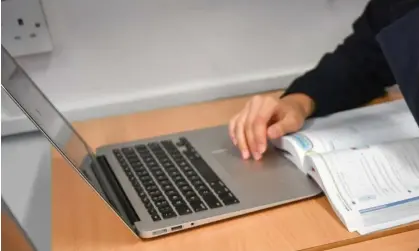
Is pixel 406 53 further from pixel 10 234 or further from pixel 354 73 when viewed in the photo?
pixel 10 234

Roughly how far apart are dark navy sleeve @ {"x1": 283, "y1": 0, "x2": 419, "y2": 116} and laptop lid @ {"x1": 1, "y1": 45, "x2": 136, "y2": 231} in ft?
1.20

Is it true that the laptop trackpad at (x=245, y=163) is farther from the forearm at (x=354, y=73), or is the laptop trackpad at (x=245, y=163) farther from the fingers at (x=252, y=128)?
the forearm at (x=354, y=73)

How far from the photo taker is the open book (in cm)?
76

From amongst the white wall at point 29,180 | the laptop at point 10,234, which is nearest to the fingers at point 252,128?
the laptop at point 10,234

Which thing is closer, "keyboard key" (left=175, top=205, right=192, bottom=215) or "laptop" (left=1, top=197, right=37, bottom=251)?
"laptop" (left=1, top=197, right=37, bottom=251)

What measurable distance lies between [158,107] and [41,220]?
1.12 feet

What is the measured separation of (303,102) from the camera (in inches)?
40.9

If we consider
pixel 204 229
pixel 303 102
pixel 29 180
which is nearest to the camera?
pixel 204 229

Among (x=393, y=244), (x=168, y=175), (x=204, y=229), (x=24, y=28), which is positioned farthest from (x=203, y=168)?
(x=24, y=28)

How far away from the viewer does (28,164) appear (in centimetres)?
127

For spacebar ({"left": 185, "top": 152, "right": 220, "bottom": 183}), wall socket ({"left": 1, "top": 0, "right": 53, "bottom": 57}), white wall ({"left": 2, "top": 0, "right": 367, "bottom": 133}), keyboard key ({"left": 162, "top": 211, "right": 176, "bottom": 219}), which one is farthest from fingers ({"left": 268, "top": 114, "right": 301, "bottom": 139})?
wall socket ({"left": 1, "top": 0, "right": 53, "bottom": 57})

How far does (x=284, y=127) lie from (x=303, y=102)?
0.36 feet

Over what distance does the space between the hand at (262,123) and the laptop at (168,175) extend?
2 cm

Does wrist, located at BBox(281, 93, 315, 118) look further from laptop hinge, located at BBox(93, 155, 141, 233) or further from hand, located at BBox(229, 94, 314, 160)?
laptop hinge, located at BBox(93, 155, 141, 233)
